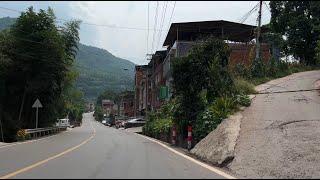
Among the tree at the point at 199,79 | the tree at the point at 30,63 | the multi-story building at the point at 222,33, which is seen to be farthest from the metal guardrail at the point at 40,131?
the tree at the point at 199,79

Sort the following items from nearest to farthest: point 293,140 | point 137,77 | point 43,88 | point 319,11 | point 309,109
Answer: point 293,140 < point 309,109 < point 43,88 < point 319,11 < point 137,77

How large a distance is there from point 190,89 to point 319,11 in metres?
32.7

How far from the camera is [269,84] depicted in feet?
118

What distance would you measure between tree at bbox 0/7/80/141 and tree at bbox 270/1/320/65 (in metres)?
24.0

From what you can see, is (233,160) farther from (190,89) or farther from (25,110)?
(25,110)

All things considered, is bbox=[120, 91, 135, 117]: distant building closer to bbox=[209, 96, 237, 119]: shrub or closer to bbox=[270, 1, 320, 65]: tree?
bbox=[270, 1, 320, 65]: tree

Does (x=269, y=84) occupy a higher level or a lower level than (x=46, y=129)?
higher

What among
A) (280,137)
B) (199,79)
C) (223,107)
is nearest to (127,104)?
(199,79)

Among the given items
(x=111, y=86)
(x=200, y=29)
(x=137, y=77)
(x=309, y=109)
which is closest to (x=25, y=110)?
(x=200, y=29)

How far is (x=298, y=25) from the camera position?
58969 millimetres

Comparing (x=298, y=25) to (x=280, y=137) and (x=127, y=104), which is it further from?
(x=127, y=104)

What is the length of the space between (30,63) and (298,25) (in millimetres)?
28099

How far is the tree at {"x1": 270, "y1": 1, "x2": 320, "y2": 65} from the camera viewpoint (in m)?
58.0

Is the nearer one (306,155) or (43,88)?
(306,155)
